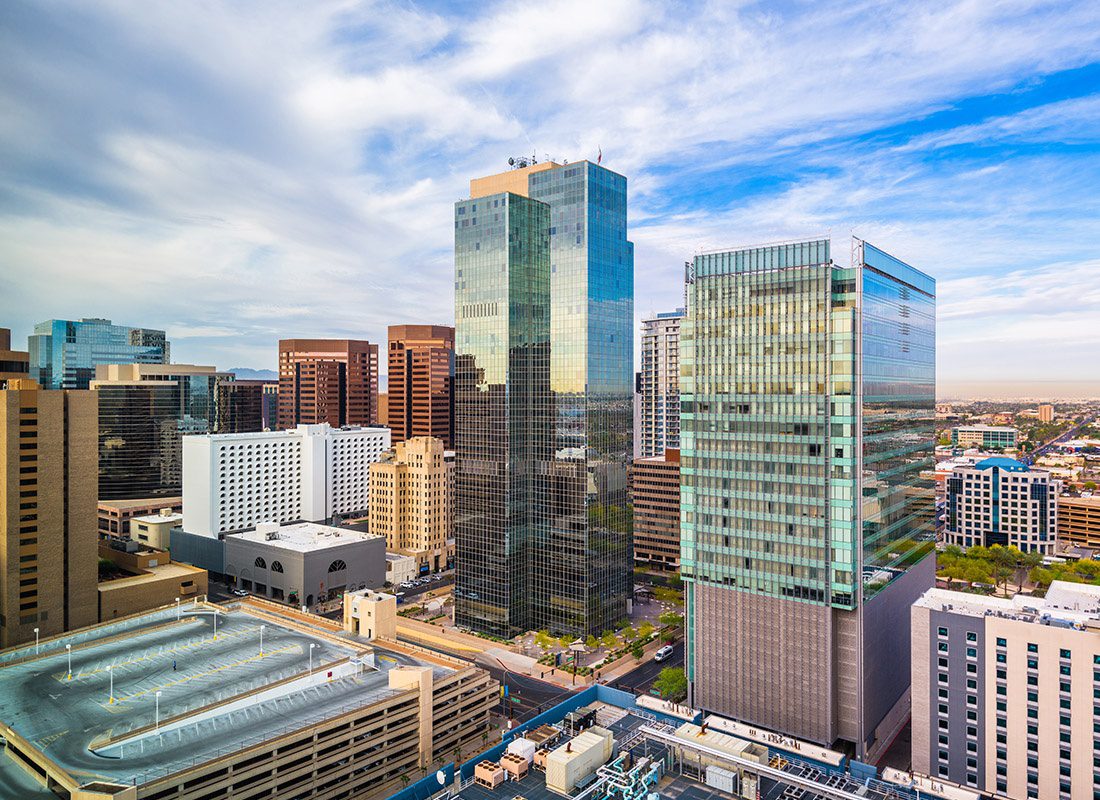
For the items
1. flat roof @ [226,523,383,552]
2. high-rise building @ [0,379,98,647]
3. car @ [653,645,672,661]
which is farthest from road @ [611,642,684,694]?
high-rise building @ [0,379,98,647]

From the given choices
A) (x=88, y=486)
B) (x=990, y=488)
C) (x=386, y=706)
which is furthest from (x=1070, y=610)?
(x=88, y=486)

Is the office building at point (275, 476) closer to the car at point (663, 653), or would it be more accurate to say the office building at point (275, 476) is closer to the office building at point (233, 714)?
the office building at point (233, 714)

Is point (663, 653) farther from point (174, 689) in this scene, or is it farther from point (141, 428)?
point (141, 428)

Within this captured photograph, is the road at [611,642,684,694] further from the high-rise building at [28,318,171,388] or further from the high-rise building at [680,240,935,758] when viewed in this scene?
the high-rise building at [28,318,171,388]

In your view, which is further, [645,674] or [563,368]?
[563,368]

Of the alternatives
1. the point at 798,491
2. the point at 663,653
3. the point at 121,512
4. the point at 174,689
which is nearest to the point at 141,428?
the point at 121,512

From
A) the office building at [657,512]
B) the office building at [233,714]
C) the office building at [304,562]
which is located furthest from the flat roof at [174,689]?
the office building at [657,512]
